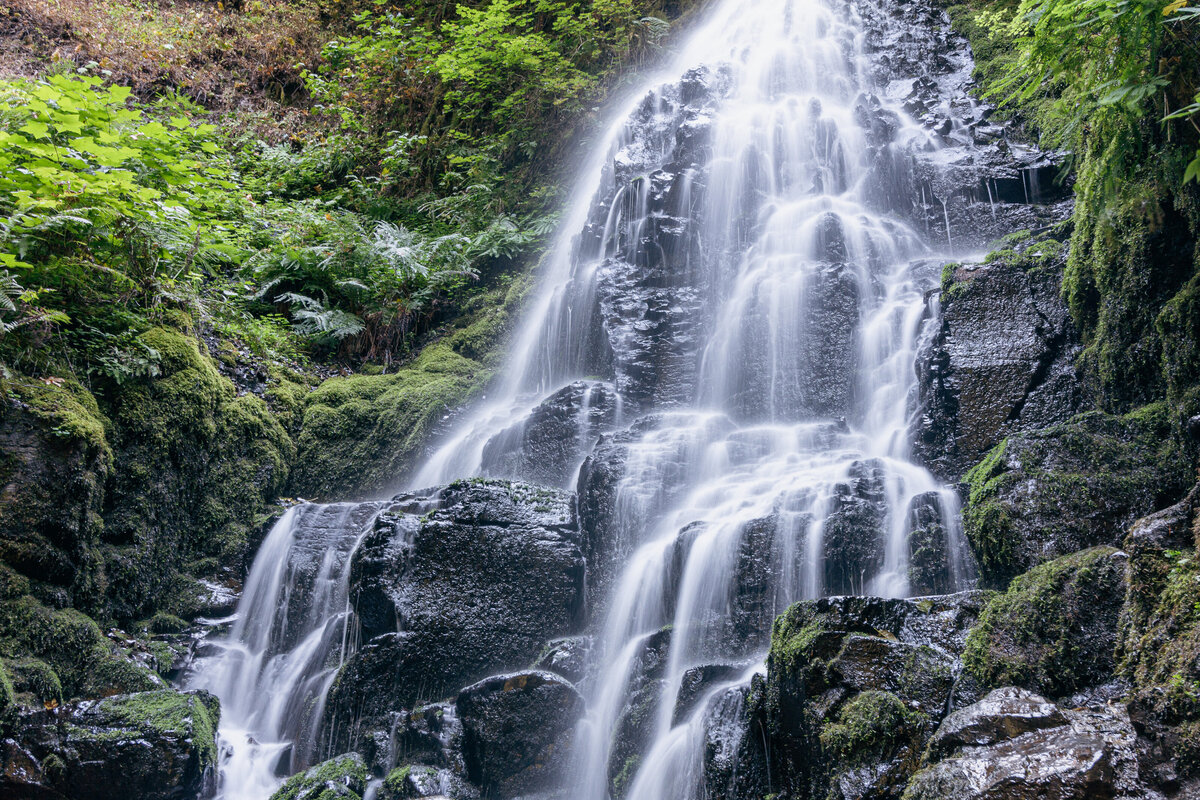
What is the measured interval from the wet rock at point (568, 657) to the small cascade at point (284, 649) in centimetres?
178

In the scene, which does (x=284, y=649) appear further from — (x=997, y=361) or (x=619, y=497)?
(x=997, y=361)

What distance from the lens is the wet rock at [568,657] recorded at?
5.70 meters

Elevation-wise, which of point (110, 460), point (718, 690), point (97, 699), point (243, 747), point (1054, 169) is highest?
point (1054, 169)

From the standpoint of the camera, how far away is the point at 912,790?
9.21 feet

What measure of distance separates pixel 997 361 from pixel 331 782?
6137 millimetres

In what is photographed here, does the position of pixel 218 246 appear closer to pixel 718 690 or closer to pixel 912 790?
pixel 718 690

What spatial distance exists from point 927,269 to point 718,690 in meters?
5.85

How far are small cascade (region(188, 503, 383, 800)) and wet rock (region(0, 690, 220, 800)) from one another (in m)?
0.54

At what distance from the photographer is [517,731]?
17.2ft

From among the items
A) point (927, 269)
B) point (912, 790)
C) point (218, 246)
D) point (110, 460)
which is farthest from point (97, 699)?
point (927, 269)

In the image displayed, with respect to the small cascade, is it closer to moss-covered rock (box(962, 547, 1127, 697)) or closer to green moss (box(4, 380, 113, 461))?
green moss (box(4, 380, 113, 461))

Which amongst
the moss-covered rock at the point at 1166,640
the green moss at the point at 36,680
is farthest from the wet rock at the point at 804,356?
the green moss at the point at 36,680

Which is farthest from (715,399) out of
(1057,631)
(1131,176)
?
(1057,631)

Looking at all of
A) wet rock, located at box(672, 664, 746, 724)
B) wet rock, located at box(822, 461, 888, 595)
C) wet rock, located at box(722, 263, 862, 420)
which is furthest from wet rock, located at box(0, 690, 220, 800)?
wet rock, located at box(722, 263, 862, 420)
